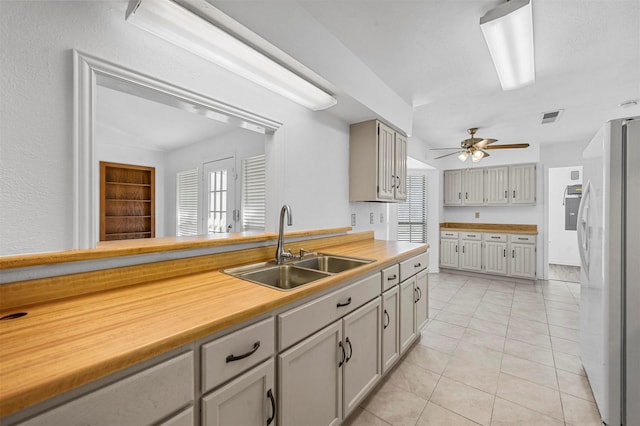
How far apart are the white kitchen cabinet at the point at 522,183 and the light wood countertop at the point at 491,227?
1.69 feet

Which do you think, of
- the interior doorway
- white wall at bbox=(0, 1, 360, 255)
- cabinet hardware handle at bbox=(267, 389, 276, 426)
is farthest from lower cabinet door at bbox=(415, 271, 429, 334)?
the interior doorway

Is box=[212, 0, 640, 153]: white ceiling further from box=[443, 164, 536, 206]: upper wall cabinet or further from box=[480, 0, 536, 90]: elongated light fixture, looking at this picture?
box=[443, 164, 536, 206]: upper wall cabinet

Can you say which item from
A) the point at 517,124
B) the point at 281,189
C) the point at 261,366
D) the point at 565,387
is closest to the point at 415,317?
the point at 565,387

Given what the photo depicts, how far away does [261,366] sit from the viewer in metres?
1.07

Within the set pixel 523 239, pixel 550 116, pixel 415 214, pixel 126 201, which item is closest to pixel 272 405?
pixel 550 116

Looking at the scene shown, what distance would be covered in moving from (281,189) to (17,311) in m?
1.51

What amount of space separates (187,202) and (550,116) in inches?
219

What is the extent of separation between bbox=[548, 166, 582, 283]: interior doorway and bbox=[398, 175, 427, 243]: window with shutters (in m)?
Answer: 2.81

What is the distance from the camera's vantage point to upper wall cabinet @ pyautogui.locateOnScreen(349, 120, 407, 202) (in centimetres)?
278

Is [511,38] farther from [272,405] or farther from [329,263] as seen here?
[272,405]

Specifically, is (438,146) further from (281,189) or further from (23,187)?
(23,187)

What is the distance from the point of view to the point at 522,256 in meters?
4.94

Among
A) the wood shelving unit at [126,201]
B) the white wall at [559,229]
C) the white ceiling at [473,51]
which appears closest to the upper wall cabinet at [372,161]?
the white ceiling at [473,51]

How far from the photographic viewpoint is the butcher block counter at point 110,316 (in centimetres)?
64
